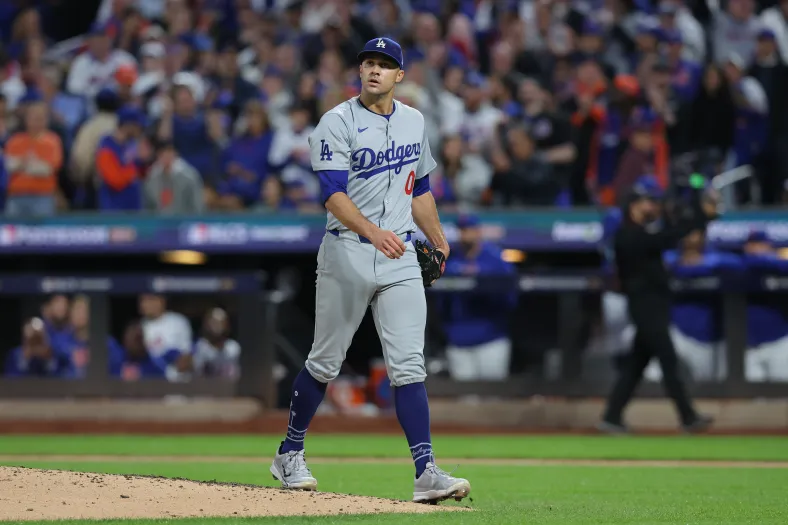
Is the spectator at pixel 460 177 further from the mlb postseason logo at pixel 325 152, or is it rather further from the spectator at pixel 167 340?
the mlb postseason logo at pixel 325 152

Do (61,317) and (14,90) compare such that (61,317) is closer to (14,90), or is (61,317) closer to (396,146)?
(14,90)

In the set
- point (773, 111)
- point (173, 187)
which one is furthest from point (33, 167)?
point (773, 111)

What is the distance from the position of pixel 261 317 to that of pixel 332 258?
24.9 ft

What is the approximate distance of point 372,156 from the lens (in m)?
6.16

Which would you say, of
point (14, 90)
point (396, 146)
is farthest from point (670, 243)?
point (14, 90)

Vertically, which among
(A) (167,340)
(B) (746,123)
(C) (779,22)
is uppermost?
(C) (779,22)

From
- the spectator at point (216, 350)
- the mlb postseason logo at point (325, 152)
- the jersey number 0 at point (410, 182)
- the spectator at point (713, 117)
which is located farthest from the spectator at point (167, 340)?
the mlb postseason logo at point (325, 152)

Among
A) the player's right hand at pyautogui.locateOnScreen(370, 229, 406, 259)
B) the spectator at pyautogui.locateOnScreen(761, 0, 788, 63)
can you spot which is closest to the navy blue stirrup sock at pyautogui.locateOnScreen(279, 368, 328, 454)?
the player's right hand at pyautogui.locateOnScreen(370, 229, 406, 259)

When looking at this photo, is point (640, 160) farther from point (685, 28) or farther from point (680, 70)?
point (685, 28)

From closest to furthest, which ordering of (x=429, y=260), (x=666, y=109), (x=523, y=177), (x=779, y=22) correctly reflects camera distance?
(x=429, y=260) < (x=523, y=177) < (x=666, y=109) < (x=779, y=22)

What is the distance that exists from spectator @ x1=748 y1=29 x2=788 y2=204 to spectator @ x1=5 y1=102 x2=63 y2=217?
7385 mm

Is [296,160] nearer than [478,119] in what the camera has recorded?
Yes

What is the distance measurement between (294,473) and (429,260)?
121 centimetres

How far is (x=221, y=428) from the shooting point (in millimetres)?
13156
